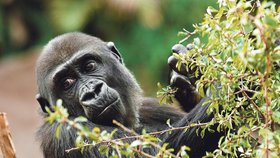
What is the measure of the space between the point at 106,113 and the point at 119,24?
7.50 metres

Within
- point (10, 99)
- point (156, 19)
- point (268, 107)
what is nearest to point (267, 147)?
point (268, 107)

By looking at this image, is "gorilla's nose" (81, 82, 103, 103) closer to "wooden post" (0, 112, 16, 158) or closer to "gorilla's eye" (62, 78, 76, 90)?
"gorilla's eye" (62, 78, 76, 90)

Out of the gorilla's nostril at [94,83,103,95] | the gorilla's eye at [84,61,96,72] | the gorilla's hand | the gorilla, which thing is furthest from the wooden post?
the gorilla's hand

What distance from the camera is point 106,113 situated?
3623mm

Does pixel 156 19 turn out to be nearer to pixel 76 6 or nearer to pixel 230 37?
pixel 76 6

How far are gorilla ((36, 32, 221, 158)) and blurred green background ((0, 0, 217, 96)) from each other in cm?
604

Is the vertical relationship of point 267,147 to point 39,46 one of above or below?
below

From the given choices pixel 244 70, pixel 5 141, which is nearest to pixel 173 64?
pixel 5 141

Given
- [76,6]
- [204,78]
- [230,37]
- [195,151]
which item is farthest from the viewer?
[76,6]

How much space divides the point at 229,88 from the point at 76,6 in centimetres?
889

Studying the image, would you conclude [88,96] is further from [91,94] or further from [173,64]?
[173,64]

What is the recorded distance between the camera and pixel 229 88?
2.50 metres

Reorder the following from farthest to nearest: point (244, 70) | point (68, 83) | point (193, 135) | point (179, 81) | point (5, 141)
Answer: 1. point (179, 81)
2. point (68, 83)
3. point (193, 135)
4. point (5, 141)
5. point (244, 70)

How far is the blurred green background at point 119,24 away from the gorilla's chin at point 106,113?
6424 millimetres
